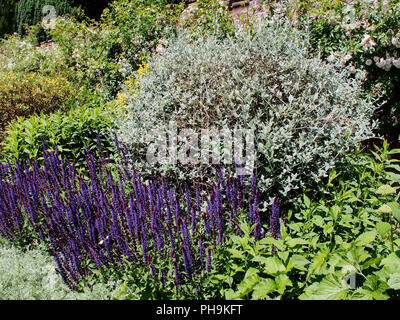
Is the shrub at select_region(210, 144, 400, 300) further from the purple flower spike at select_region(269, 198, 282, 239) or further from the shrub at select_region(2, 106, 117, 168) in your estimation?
the shrub at select_region(2, 106, 117, 168)

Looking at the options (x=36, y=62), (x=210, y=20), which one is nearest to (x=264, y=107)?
(x=210, y=20)

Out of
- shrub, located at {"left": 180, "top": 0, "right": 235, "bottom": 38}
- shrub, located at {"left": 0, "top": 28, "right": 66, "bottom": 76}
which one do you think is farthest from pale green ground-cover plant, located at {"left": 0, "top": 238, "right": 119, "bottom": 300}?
shrub, located at {"left": 0, "top": 28, "right": 66, "bottom": 76}

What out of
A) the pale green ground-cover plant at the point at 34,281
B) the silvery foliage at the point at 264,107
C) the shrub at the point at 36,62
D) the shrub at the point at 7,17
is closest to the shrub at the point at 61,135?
the silvery foliage at the point at 264,107

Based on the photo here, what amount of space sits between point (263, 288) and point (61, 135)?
3.28 metres

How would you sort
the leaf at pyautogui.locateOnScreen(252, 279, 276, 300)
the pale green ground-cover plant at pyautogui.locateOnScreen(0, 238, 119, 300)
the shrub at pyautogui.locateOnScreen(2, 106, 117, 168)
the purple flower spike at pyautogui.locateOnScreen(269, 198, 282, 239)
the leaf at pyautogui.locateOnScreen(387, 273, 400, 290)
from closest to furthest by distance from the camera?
the leaf at pyautogui.locateOnScreen(387, 273, 400, 290) < the leaf at pyautogui.locateOnScreen(252, 279, 276, 300) < the purple flower spike at pyautogui.locateOnScreen(269, 198, 282, 239) < the pale green ground-cover plant at pyautogui.locateOnScreen(0, 238, 119, 300) < the shrub at pyautogui.locateOnScreen(2, 106, 117, 168)

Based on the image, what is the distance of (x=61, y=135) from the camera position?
4004mm

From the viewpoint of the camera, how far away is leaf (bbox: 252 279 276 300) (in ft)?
5.11

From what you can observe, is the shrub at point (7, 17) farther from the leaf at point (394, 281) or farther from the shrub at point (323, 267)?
the leaf at point (394, 281)

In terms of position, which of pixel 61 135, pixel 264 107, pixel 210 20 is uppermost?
pixel 210 20

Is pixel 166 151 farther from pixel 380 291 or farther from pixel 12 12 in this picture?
pixel 12 12

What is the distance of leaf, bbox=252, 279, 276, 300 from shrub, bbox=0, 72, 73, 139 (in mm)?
4993

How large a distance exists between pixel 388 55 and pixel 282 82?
1815 mm

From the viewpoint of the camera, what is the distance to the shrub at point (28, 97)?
5523 mm

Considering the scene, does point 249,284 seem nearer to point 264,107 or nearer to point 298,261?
point 298,261
